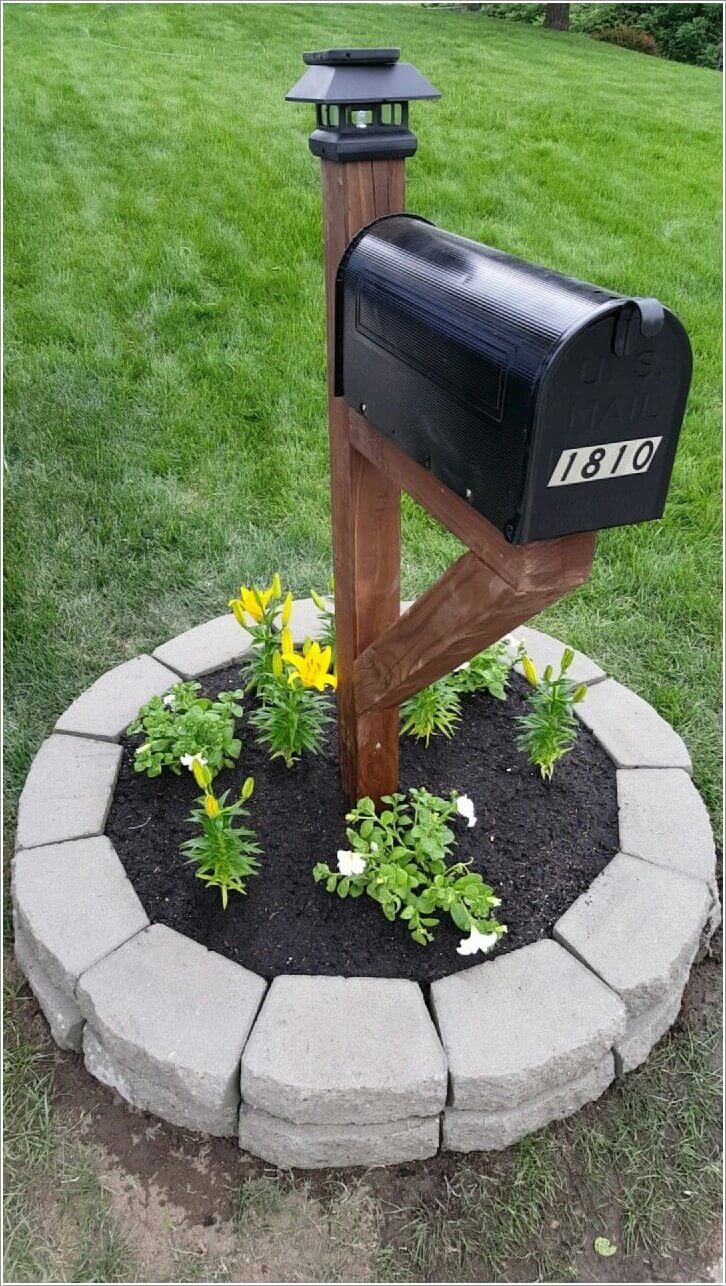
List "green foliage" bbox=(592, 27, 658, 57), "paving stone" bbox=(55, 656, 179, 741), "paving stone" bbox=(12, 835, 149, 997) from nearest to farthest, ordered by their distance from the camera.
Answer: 1. "paving stone" bbox=(12, 835, 149, 997)
2. "paving stone" bbox=(55, 656, 179, 741)
3. "green foliage" bbox=(592, 27, 658, 57)

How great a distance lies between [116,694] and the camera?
8.22ft

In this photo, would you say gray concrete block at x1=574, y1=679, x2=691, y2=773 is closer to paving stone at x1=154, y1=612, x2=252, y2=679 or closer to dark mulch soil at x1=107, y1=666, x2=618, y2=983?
dark mulch soil at x1=107, y1=666, x2=618, y2=983

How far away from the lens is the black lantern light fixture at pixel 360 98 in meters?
1.33

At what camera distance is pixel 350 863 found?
75.9 inches

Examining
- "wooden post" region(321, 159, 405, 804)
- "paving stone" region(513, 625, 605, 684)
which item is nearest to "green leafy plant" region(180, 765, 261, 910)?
"wooden post" region(321, 159, 405, 804)

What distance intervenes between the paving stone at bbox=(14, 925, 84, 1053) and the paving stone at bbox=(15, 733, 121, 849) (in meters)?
0.23

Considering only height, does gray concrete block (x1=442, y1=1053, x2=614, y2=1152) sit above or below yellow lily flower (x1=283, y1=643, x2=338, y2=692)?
below

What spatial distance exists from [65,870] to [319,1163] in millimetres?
809

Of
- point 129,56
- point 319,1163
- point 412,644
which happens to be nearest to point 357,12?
point 129,56

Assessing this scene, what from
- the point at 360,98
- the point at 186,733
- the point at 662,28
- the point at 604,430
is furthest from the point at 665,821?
the point at 662,28

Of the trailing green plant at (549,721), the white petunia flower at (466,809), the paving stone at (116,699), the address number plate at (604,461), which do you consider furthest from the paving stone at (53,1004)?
the address number plate at (604,461)

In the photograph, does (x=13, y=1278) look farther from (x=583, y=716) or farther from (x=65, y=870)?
(x=583, y=716)

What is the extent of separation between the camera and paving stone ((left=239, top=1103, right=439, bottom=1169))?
5.63 feet

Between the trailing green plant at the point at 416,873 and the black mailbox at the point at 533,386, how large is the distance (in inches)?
38.4
